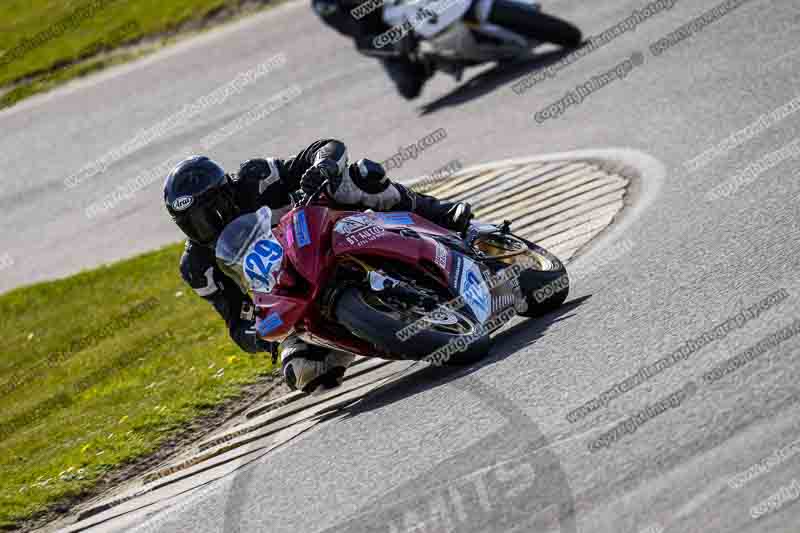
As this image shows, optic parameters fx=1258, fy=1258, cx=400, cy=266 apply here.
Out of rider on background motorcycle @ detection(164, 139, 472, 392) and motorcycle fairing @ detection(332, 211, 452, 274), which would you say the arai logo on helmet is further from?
motorcycle fairing @ detection(332, 211, 452, 274)

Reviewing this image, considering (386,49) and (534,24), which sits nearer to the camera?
(534,24)

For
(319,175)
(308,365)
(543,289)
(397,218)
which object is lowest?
(543,289)

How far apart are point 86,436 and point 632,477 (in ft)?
18.6

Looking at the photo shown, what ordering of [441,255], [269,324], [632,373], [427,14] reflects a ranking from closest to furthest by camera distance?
[632,373]
[269,324]
[441,255]
[427,14]

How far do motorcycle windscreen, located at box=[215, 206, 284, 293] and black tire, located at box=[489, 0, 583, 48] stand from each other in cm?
798

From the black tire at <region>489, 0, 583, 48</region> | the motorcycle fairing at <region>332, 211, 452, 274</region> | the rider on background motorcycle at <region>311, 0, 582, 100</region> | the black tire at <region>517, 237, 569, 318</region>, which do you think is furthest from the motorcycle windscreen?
the rider on background motorcycle at <region>311, 0, 582, 100</region>

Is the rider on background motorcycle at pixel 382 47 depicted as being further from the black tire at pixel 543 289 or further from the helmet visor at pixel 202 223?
the helmet visor at pixel 202 223

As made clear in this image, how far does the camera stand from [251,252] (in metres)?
6.95

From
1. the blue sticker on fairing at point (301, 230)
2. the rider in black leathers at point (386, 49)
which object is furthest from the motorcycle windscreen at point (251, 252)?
the rider in black leathers at point (386, 49)

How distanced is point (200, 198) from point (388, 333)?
4.86 feet

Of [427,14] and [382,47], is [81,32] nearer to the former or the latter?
[382,47]

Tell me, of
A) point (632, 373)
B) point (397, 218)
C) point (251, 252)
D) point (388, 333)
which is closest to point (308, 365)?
point (251, 252)

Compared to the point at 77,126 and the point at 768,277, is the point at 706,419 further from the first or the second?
the point at 77,126

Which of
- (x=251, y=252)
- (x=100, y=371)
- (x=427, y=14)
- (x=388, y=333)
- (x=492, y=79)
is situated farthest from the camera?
(x=492, y=79)
